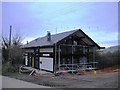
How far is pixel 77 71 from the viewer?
1174 inches

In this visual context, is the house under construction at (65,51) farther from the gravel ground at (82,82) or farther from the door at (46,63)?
the gravel ground at (82,82)

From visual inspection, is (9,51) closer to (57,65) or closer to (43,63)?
(43,63)

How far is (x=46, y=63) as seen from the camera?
31.7m

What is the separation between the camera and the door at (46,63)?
3064cm

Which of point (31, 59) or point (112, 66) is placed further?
point (31, 59)

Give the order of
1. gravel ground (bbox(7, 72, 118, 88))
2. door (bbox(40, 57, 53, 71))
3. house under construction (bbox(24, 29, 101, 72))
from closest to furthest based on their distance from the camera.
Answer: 1. gravel ground (bbox(7, 72, 118, 88))
2. house under construction (bbox(24, 29, 101, 72))
3. door (bbox(40, 57, 53, 71))

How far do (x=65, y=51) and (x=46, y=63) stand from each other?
9.17 ft

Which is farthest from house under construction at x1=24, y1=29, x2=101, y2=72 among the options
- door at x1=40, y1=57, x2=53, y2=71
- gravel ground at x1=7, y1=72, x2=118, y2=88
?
gravel ground at x1=7, y1=72, x2=118, y2=88

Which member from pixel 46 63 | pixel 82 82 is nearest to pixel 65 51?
pixel 46 63

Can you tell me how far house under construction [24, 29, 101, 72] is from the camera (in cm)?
3028

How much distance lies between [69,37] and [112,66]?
765 centimetres

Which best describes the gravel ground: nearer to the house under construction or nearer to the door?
the house under construction

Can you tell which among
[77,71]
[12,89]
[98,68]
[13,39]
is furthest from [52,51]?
[13,39]

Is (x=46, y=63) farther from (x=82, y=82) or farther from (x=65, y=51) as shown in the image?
(x=82, y=82)
